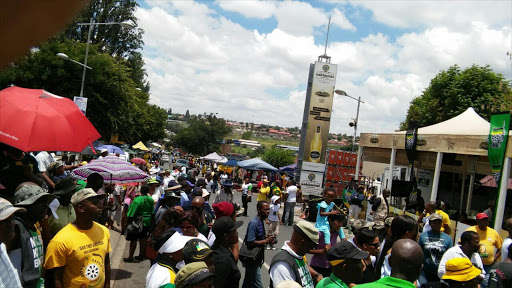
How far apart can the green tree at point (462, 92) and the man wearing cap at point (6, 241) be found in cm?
2877

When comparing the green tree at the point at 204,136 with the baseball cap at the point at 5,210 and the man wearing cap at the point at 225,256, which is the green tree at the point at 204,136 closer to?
the man wearing cap at the point at 225,256

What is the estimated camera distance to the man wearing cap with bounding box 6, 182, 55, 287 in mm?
3701

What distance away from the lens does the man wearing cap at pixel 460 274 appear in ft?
14.9

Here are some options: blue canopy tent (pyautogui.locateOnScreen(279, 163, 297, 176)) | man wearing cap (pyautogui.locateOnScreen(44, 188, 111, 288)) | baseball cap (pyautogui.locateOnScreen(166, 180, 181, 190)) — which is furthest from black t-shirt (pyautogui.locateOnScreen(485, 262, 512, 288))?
blue canopy tent (pyautogui.locateOnScreen(279, 163, 297, 176))

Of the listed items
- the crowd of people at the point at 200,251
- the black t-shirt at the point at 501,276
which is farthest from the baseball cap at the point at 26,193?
the black t-shirt at the point at 501,276

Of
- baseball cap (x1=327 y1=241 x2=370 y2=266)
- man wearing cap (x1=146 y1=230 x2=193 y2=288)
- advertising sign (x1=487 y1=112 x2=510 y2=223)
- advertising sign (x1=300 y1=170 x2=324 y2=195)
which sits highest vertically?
advertising sign (x1=487 y1=112 x2=510 y2=223)

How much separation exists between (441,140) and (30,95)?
11.1 meters

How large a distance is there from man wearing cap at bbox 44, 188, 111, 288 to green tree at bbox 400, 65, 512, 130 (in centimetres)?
2778

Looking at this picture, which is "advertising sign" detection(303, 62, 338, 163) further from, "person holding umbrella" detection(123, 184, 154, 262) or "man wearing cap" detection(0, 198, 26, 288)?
"man wearing cap" detection(0, 198, 26, 288)

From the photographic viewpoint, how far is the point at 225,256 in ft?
15.7

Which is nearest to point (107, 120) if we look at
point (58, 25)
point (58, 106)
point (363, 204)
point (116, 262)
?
point (363, 204)

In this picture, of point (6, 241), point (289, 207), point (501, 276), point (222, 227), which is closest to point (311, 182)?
point (289, 207)

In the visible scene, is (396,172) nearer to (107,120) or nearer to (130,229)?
(107,120)

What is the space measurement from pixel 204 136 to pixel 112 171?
99.1 m
